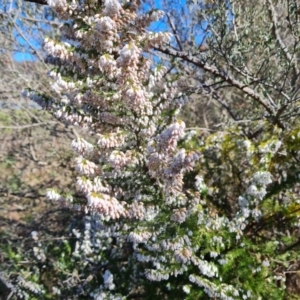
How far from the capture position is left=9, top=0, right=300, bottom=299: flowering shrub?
132 inches

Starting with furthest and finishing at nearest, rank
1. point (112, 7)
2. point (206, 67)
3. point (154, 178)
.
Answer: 1. point (206, 67)
2. point (154, 178)
3. point (112, 7)

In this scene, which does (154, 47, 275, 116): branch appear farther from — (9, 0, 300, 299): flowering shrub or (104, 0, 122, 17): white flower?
(104, 0, 122, 17): white flower

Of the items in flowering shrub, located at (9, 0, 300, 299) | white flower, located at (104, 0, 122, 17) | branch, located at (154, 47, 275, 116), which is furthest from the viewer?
branch, located at (154, 47, 275, 116)

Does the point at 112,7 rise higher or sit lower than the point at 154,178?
higher

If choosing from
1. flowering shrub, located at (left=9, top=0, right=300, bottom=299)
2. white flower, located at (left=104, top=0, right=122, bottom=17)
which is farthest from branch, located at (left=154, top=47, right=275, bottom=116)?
white flower, located at (left=104, top=0, right=122, bottom=17)

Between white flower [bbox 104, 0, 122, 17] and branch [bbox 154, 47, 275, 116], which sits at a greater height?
branch [bbox 154, 47, 275, 116]

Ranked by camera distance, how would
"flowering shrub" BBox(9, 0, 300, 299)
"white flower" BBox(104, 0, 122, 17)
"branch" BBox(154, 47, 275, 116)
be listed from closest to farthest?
"white flower" BBox(104, 0, 122, 17)
"flowering shrub" BBox(9, 0, 300, 299)
"branch" BBox(154, 47, 275, 116)

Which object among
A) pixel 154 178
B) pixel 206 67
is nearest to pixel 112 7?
pixel 154 178

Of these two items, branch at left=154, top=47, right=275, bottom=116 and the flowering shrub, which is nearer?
the flowering shrub

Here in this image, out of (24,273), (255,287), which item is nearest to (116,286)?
(24,273)

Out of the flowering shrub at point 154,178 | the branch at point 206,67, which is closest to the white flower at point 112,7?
the flowering shrub at point 154,178

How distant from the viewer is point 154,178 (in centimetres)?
399

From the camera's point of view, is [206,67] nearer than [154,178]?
No

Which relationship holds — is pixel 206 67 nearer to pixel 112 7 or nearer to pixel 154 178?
pixel 154 178
